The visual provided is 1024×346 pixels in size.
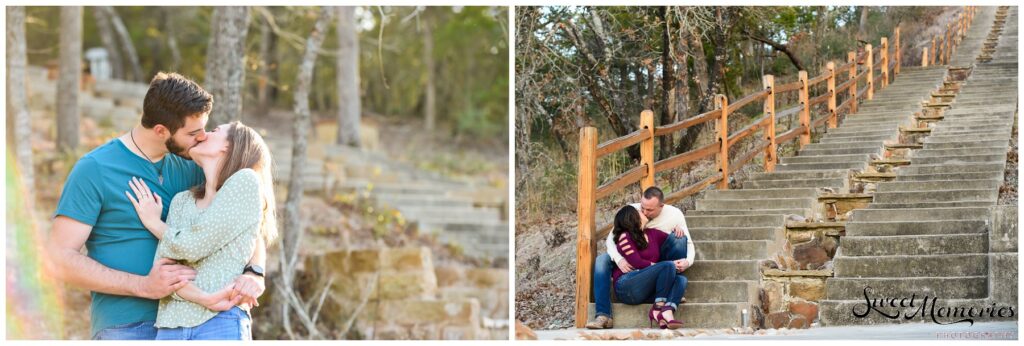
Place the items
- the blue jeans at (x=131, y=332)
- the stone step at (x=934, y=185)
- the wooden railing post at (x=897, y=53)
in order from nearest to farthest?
the blue jeans at (x=131, y=332) < the stone step at (x=934, y=185) < the wooden railing post at (x=897, y=53)

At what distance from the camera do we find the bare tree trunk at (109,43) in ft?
59.9

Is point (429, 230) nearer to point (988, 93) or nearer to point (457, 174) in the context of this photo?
point (457, 174)

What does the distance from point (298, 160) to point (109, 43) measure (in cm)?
1145

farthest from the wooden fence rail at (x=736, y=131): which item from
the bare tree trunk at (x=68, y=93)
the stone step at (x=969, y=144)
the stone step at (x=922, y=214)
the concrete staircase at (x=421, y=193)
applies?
the bare tree trunk at (x=68, y=93)

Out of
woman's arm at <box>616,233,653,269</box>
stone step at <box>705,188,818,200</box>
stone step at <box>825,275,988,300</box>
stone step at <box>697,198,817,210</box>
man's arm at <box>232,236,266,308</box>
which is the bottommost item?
stone step at <box>825,275,988,300</box>

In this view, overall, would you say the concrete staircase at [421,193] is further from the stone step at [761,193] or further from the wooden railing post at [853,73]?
the wooden railing post at [853,73]

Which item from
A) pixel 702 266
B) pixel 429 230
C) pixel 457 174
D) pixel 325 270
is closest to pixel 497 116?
pixel 457 174

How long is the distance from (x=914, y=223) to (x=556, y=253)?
1.82 m

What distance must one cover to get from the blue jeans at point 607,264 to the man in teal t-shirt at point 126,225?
2.30 metres

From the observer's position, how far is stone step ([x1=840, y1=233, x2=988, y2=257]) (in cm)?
541

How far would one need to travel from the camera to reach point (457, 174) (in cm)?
1523

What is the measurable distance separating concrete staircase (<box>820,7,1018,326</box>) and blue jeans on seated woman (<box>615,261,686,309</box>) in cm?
75

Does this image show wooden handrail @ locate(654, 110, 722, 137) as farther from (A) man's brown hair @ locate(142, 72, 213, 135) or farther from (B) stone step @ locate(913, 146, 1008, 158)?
(A) man's brown hair @ locate(142, 72, 213, 135)

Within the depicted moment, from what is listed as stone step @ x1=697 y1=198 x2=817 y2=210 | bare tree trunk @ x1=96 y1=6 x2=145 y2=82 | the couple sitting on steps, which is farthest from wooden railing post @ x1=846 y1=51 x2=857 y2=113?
bare tree trunk @ x1=96 y1=6 x2=145 y2=82
